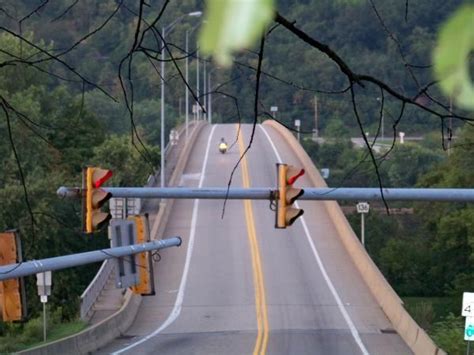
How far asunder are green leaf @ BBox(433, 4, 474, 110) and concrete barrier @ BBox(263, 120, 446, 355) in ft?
61.4

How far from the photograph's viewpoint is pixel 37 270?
13.8 meters

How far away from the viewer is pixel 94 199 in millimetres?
14578

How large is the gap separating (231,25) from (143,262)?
1820 centimetres

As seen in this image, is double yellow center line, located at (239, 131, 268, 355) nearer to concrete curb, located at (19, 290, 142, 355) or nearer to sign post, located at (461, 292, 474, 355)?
concrete curb, located at (19, 290, 142, 355)

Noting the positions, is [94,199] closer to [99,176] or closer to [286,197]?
[99,176]

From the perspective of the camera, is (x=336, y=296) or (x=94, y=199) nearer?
(x=94, y=199)

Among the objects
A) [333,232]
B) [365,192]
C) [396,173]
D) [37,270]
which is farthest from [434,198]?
[396,173]

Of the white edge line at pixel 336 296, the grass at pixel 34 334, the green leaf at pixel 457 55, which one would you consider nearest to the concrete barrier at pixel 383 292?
the white edge line at pixel 336 296

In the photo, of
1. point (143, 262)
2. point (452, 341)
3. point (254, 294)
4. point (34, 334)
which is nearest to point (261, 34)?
point (143, 262)

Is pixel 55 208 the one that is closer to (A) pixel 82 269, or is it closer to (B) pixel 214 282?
(A) pixel 82 269

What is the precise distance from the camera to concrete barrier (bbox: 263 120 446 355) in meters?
32.9

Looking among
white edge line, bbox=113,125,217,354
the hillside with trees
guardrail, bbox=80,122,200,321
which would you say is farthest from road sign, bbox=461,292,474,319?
guardrail, bbox=80,122,200,321

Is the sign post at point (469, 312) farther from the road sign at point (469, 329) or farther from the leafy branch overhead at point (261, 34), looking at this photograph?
the leafy branch overhead at point (261, 34)

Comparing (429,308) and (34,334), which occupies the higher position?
(34,334)
